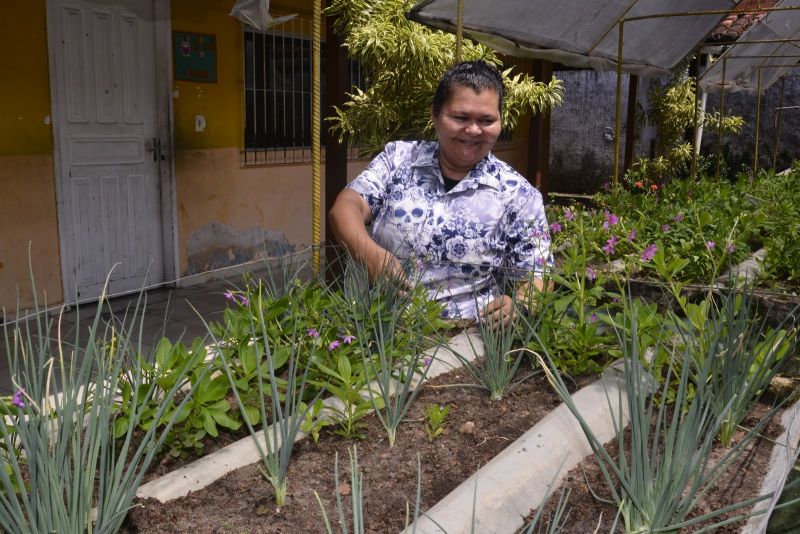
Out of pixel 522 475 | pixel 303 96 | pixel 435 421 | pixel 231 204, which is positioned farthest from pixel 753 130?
pixel 522 475

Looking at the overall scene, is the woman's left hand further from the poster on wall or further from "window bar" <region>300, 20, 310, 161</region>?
"window bar" <region>300, 20, 310, 161</region>

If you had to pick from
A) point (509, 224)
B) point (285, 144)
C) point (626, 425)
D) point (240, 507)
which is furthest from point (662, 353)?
point (285, 144)

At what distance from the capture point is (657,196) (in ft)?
22.2

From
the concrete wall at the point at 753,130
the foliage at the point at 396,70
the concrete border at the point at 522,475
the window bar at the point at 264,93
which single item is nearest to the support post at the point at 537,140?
the window bar at the point at 264,93

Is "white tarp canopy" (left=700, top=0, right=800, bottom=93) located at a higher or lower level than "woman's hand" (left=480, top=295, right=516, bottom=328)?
higher

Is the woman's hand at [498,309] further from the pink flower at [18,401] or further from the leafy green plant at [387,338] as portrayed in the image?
the pink flower at [18,401]

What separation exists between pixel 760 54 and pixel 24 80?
8.76 metres

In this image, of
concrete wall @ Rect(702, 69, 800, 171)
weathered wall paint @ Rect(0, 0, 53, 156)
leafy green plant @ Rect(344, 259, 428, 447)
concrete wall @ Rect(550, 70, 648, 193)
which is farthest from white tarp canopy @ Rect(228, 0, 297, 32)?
concrete wall @ Rect(702, 69, 800, 171)

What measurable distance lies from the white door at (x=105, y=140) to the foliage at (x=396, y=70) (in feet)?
5.53

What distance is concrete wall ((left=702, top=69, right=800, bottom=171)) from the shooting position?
14375mm

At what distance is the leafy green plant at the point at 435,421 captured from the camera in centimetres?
171

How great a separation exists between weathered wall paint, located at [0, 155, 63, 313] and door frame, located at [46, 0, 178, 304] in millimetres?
57

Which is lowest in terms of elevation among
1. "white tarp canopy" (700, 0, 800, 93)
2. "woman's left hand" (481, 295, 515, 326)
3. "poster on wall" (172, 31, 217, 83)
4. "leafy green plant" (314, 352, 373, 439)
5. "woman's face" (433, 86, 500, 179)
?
"leafy green plant" (314, 352, 373, 439)

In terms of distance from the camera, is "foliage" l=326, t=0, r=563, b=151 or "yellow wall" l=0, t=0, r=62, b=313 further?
"yellow wall" l=0, t=0, r=62, b=313
